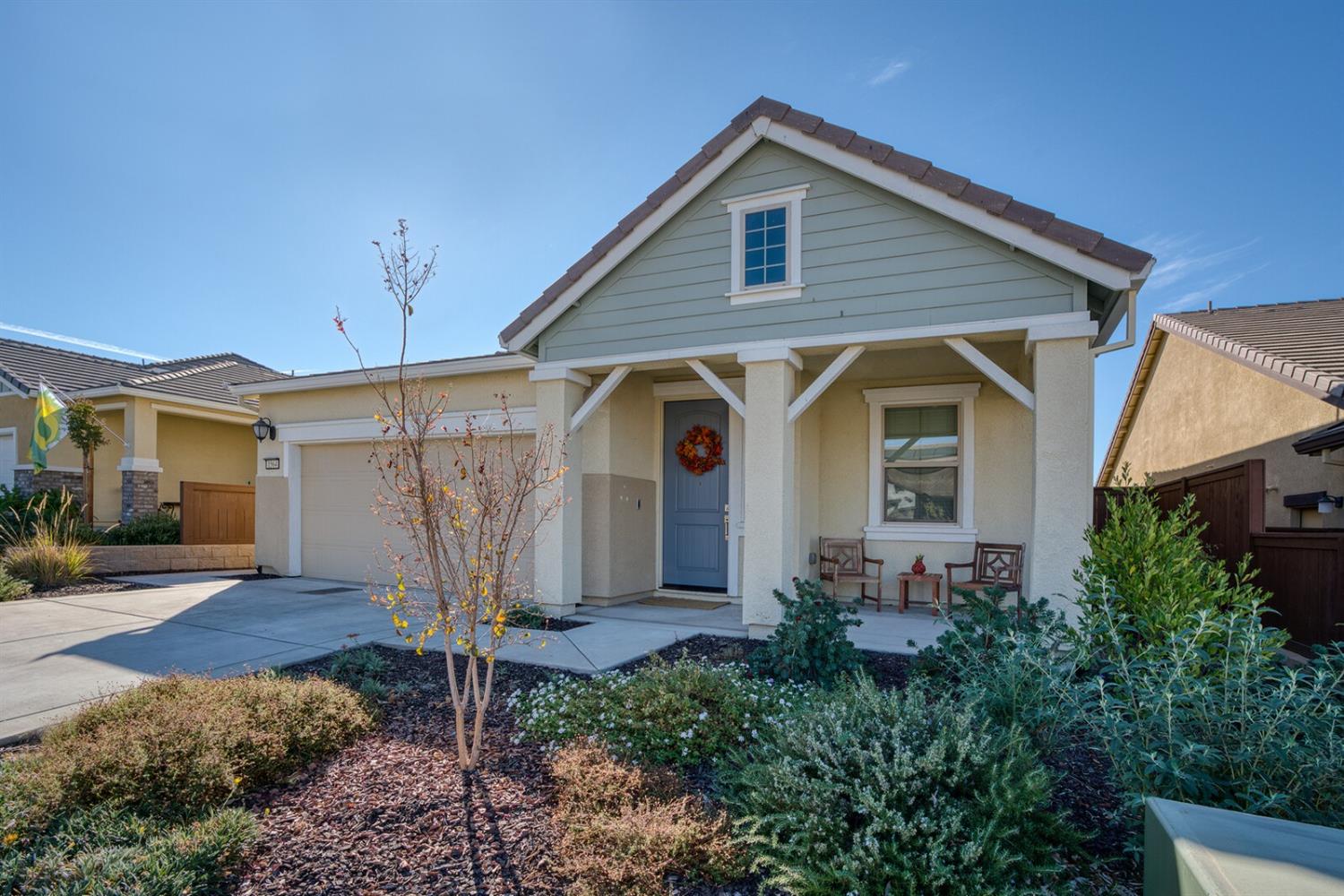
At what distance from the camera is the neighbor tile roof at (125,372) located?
43.0 feet

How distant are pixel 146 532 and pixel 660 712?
40.0 ft

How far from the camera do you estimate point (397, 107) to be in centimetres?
754

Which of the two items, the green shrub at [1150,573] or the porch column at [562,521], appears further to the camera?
the porch column at [562,521]

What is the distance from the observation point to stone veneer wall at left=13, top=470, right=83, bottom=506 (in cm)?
1310

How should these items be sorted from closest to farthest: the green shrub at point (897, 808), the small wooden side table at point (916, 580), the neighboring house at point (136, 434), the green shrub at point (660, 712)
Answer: the green shrub at point (897, 808) → the green shrub at point (660, 712) → the small wooden side table at point (916, 580) → the neighboring house at point (136, 434)

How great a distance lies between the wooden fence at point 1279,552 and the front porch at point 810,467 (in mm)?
1496

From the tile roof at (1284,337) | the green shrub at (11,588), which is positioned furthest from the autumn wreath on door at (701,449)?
the green shrub at (11,588)

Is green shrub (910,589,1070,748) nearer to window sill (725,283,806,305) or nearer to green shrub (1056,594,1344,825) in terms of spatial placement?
green shrub (1056,594,1344,825)

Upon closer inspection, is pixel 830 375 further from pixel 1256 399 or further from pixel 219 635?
pixel 1256 399

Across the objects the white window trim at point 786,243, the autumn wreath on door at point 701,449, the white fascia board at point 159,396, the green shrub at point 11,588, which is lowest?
the green shrub at point 11,588

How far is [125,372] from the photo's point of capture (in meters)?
15.7

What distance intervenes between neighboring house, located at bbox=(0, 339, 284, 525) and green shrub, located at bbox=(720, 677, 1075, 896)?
1243 cm

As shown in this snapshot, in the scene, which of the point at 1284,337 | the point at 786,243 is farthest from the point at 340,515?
the point at 1284,337

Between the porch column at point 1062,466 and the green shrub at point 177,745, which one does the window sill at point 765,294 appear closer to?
the porch column at point 1062,466
